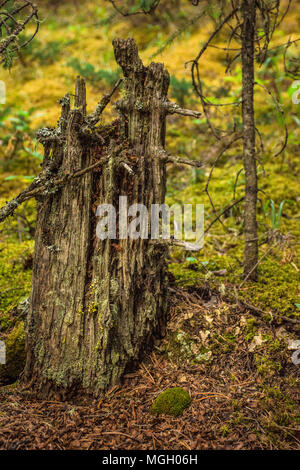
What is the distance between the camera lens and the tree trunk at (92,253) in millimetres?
2398

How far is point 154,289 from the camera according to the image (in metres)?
2.67

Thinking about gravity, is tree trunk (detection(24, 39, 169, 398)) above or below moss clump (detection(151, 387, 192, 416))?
above

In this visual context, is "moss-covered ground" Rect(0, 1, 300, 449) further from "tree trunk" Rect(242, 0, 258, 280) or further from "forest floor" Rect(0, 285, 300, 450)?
"tree trunk" Rect(242, 0, 258, 280)

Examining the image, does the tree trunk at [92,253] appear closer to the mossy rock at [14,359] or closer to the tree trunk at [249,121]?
the mossy rock at [14,359]

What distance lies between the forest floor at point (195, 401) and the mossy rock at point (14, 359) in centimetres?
20

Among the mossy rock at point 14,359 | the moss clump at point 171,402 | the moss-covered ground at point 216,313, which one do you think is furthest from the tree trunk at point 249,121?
the mossy rock at point 14,359

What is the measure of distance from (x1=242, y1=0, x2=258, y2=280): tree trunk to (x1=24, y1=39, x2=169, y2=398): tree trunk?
856mm

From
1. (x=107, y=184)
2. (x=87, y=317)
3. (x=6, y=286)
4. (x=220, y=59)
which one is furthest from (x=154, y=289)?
(x=220, y=59)

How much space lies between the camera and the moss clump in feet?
7.36

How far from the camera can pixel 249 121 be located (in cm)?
300

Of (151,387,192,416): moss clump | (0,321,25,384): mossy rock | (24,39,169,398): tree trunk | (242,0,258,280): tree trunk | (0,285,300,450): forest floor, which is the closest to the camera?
(0,285,300,450): forest floor

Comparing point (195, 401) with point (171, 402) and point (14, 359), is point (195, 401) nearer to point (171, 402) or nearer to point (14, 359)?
point (171, 402)

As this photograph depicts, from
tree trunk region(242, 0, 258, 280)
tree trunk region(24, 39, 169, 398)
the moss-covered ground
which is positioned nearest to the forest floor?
the moss-covered ground

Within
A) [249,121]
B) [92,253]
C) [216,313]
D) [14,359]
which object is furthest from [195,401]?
[249,121]
